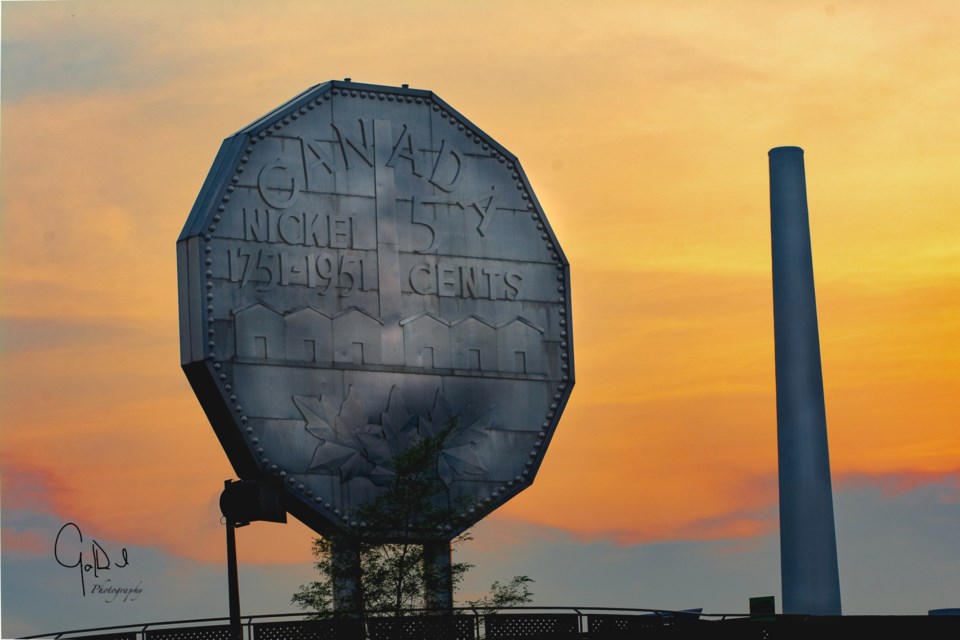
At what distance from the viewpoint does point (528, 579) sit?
4059 cm

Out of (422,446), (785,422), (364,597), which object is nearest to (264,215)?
(422,446)

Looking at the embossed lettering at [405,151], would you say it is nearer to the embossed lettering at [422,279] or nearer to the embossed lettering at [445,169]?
the embossed lettering at [445,169]

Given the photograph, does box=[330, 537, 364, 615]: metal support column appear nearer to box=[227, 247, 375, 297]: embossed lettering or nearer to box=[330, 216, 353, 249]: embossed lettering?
box=[227, 247, 375, 297]: embossed lettering

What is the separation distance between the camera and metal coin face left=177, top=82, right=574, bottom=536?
36.9 metres

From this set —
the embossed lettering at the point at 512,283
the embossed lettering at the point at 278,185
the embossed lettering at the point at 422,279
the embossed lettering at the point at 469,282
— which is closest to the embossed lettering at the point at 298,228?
the embossed lettering at the point at 278,185

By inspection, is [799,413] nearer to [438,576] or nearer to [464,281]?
[464,281]

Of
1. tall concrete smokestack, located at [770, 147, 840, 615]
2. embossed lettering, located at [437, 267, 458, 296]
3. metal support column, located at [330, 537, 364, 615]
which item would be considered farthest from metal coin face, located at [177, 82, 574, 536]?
tall concrete smokestack, located at [770, 147, 840, 615]

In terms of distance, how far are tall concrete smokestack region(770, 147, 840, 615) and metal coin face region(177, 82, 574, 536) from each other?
1455cm

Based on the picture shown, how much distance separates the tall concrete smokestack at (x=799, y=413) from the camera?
2093 inches

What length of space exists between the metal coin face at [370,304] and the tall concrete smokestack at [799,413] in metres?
14.5

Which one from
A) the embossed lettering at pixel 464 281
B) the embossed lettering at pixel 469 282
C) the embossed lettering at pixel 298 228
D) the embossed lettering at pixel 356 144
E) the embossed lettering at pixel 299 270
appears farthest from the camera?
the embossed lettering at pixel 469 282

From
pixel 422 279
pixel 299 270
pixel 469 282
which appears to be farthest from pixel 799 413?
pixel 299 270

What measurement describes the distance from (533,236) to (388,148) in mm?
3468

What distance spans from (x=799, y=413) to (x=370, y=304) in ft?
60.1
